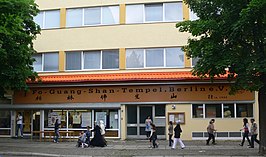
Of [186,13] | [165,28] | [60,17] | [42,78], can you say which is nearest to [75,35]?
[60,17]

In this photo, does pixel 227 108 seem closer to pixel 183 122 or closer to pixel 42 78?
pixel 183 122

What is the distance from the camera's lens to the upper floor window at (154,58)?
25.0 meters

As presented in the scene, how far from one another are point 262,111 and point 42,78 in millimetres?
15907

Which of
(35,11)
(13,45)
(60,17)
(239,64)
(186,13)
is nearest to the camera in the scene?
(239,64)

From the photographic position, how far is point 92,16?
26.7 m

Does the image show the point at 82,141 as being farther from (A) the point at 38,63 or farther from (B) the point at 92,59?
(A) the point at 38,63

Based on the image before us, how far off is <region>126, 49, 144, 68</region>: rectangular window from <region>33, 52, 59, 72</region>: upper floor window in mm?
5537

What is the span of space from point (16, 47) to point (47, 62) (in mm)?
7579

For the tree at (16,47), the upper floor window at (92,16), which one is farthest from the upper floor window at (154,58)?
the tree at (16,47)

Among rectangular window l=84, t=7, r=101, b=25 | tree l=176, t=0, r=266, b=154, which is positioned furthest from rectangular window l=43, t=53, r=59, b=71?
tree l=176, t=0, r=266, b=154

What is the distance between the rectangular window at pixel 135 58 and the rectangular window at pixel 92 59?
2212 mm

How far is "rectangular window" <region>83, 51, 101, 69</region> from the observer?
1030 inches

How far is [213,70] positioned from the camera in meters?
16.1

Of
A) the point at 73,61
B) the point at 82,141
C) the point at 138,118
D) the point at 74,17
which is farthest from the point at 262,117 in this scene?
the point at 74,17
